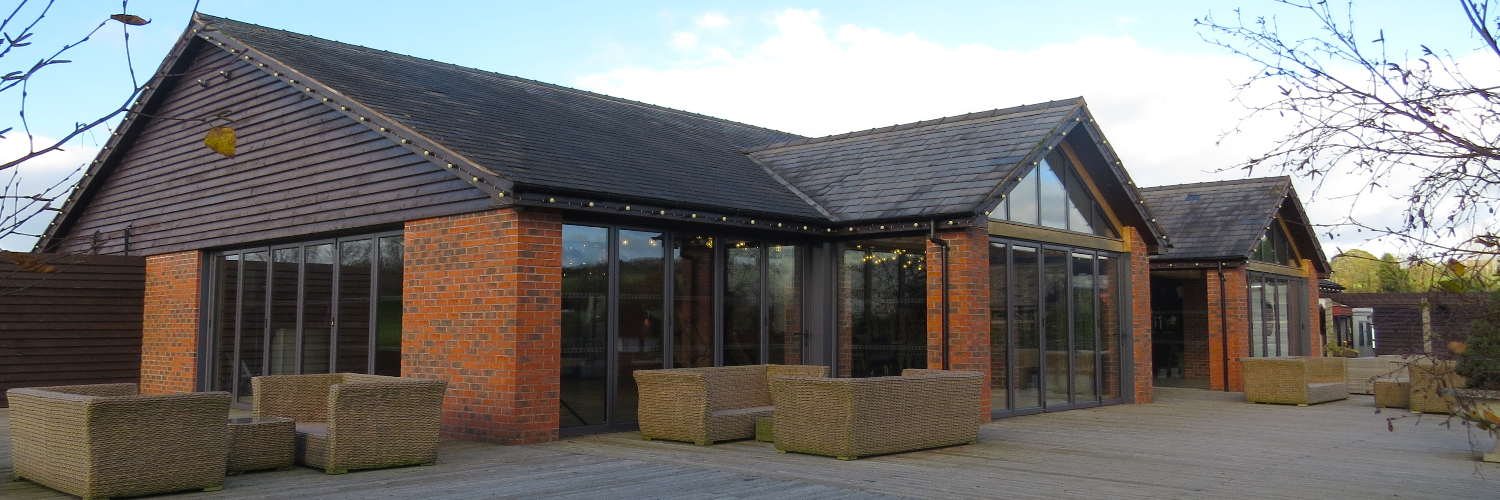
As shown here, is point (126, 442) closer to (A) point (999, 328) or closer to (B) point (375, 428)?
(B) point (375, 428)

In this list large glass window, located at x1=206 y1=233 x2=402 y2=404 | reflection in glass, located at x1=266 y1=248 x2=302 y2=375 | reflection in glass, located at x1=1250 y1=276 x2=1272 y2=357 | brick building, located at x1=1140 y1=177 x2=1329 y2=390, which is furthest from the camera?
reflection in glass, located at x1=1250 y1=276 x2=1272 y2=357

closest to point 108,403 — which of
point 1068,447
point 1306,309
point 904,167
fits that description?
point 1068,447

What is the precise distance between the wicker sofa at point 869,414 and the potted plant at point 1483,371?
11.0 feet

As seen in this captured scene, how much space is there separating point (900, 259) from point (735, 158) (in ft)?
10.4

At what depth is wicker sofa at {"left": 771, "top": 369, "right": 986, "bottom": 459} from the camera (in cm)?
795

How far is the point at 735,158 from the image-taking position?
13672 mm

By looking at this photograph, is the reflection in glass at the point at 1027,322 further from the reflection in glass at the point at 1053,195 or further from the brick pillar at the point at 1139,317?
the brick pillar at the point at 1139,317

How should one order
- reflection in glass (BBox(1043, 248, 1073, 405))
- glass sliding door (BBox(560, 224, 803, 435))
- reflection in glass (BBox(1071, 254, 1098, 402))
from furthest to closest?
reflection in glass (BBox(1071, 254, 1098, 402))
reflection in glass (BBox(1043, 248, 1073, 405))
glass sliding door (BBox(560, 224, 803, 435))

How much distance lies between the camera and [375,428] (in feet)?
23.7

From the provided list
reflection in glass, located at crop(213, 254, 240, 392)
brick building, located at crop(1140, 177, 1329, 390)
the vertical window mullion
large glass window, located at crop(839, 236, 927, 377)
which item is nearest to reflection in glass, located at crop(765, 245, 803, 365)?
large glass window, located at crop(839, 236, 927, 377)

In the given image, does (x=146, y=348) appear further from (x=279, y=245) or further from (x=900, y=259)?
(x=900, y=259)

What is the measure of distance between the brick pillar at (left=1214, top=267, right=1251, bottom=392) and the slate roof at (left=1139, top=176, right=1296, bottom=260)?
0.44 meters

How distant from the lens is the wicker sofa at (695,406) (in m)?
8.75

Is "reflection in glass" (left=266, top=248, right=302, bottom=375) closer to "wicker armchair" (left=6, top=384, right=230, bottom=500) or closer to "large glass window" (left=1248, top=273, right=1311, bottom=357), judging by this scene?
"wicker armchair" (left=6, top=384, right=230, bottom=500)
